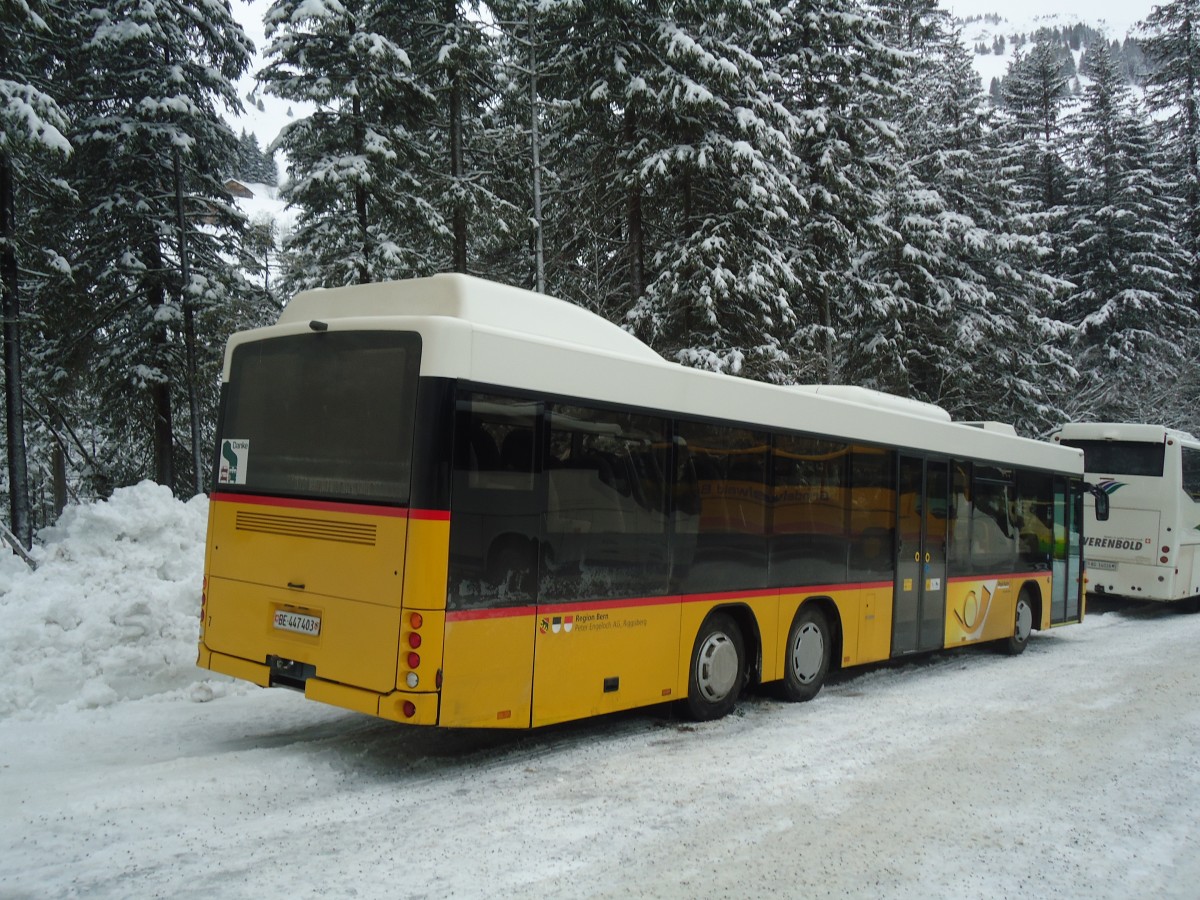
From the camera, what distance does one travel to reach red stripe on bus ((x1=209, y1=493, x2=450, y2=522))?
622 centimetres

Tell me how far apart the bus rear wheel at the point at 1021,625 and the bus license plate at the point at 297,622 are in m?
10.7

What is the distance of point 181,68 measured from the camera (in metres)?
19.4

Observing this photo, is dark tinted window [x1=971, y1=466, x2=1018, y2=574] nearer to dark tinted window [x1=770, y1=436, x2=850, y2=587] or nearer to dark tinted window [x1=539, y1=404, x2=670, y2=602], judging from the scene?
dark tinted window [x1=770, y1=436, x2=850, y2=587]

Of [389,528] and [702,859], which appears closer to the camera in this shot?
[702,859]

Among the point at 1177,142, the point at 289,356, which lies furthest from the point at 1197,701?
the point at 1177,142

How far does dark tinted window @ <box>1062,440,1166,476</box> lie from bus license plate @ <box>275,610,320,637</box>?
17645 mm

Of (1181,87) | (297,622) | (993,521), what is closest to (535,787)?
(297,622)

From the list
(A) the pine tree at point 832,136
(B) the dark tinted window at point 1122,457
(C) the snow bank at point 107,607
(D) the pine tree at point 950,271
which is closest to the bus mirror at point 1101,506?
(B) the dark tinted window at point 1122,457

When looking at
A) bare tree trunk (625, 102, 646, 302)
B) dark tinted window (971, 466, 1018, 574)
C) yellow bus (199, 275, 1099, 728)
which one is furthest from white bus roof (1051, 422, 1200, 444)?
yellow bus (199, 275, 1099, 728)

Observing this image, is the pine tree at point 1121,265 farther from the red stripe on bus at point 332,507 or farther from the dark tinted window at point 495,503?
the red stripe on bus at point 332,507

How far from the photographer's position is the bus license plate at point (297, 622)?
6.76 m

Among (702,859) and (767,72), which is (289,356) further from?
(767,72)

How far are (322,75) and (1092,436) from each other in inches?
692

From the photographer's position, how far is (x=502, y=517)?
6621 mm
